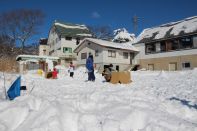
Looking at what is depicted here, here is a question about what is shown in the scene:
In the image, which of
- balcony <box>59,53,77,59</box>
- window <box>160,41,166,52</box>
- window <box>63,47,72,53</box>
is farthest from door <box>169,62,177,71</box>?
window <box>63,47,72,53</box>

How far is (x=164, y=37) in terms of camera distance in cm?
2994

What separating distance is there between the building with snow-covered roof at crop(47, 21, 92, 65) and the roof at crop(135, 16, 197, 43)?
1472 centimetres

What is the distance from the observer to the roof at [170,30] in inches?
1107

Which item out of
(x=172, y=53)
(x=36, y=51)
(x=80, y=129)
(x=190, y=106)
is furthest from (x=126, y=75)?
(x=36, y=51)

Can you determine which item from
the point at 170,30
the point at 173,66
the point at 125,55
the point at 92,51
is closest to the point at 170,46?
the point at 170,30

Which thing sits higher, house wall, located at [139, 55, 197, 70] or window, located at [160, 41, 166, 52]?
window, located at [160, 41, 166, 52]

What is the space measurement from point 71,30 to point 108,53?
15262 mm

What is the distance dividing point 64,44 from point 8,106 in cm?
3955

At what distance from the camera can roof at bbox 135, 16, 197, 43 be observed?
2811 centimetres

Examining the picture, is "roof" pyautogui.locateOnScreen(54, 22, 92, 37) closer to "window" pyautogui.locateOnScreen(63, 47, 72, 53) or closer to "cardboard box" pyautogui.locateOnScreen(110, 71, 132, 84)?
"window" pyautogui.locateOnScreen(63, 47, 72, 53)

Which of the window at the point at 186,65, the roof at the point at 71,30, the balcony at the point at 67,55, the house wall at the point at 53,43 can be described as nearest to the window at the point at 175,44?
the window at the point at 186,65

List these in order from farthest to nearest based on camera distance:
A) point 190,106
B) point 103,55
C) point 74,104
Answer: point 103,55, point 190,106, point 74,104

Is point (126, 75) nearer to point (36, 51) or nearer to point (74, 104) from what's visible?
point (74, 104)

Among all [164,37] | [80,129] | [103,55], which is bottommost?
[80,129]
